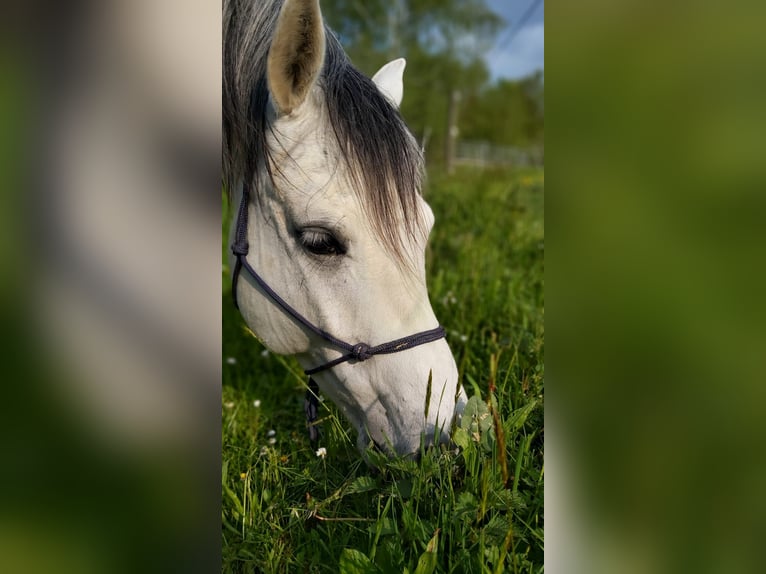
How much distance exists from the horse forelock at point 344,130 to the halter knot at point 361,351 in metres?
0.23

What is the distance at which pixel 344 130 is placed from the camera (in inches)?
53.8

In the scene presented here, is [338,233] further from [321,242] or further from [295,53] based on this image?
[295,53]

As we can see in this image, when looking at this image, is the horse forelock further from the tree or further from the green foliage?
the green foliage

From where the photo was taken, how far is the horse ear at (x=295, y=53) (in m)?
1.19

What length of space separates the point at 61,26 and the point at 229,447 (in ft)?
4.22

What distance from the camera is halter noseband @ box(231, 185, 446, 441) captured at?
4.27 feet

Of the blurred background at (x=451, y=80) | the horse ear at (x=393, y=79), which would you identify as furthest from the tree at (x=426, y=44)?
the horse ear at (x=393, y=79)

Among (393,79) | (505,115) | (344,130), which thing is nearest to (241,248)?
(344,130)

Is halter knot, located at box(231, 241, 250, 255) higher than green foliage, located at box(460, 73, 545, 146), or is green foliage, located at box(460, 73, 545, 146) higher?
green foliage, located at box(460, 73, 545, 146)

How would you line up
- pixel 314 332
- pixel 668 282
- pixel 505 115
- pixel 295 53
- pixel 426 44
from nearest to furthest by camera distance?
1. pixel 668 282
2. pixel 295 53
3. pixel 314 332
4. pixel 426 44
5. pixel 505 115

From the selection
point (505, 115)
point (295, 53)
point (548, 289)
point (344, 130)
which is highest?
point (505, 115)

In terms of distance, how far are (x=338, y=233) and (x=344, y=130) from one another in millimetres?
263

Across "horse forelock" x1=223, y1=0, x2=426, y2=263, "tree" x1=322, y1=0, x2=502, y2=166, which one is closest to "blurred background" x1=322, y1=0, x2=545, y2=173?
"tree" x1=322, y1=0, x2=502, y2=166

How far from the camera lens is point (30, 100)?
636mm
